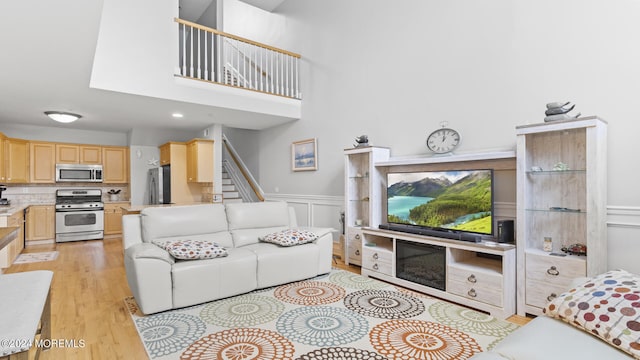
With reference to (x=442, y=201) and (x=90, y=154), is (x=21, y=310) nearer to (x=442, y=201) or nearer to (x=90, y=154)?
(x=442, y=201)

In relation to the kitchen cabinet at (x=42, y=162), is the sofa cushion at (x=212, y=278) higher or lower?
lower

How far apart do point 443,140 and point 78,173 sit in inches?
275

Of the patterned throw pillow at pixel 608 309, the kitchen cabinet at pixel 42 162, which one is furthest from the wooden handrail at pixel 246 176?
the patterned throw pillow at pixel 608 309

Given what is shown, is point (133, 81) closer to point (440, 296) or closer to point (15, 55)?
point (15, 55)

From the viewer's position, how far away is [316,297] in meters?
3.15

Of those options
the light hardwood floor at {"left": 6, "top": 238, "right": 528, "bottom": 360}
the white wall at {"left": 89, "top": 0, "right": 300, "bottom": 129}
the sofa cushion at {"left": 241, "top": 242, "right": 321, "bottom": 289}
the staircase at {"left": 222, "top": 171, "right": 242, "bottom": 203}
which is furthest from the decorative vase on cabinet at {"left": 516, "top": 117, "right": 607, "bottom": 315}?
the staircase at {"left": 222, "top": 171, "right": 242, "bottom": 203}

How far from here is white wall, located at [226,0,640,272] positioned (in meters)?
2.56

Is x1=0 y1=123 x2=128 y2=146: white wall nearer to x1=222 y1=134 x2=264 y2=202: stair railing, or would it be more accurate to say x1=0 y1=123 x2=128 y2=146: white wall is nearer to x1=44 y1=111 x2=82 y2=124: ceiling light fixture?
x1=44 y1=111 x2=82 y2=124: ceiling light fixture

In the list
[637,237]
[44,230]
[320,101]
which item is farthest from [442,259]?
[44,230]

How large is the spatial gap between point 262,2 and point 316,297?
19.3 ft

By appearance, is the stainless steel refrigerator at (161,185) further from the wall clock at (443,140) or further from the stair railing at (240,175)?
the wall clock at (443,140)

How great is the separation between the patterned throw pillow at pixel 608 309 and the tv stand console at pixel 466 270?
111 centimetres

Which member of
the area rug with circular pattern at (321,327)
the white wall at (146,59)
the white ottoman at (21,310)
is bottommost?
the area rug with circular pattern at (321,327)

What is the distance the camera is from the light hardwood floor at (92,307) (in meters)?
2.18
